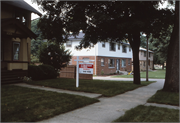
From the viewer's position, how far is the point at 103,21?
11.1m

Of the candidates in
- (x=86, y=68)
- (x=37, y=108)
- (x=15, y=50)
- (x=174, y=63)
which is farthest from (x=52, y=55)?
(x=37, y=108)

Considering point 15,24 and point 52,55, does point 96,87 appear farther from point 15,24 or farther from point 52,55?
point 52,55

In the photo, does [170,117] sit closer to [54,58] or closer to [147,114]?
[147,114]

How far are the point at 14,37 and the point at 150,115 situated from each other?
39.0 feet

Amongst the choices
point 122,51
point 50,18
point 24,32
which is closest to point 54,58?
point 24,32

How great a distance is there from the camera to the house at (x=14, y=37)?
13133 mm

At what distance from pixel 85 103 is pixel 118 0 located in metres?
7.02

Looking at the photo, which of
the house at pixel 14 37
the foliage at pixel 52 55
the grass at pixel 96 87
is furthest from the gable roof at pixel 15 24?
the foliage at pixel 52 55

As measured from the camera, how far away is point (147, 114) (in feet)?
17.8

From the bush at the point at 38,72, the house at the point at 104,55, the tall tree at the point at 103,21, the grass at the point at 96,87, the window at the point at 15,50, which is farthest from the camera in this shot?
the house at the point at 104,55

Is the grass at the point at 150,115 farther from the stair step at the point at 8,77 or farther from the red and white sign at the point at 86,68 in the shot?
the stair step at the point at 8,77

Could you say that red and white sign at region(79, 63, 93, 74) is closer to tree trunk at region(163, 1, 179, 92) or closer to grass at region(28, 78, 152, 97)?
grass at region(28, 78, 152, 97)

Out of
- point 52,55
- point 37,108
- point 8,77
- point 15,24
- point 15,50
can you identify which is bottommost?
point 37,108

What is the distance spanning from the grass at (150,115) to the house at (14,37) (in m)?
10.1
